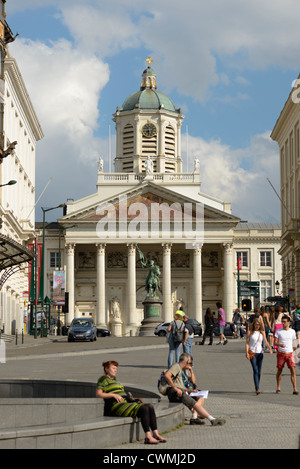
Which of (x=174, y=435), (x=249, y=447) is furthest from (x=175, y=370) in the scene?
(x=249, y=447)

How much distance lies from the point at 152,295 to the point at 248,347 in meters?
54.6

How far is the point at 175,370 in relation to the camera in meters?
17.9

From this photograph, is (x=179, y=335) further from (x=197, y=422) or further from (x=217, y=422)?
(x=217, y=422)

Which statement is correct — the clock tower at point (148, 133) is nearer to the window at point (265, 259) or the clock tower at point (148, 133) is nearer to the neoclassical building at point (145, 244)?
the neoclassical building at point (145, 244)

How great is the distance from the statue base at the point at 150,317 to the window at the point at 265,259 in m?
44.9

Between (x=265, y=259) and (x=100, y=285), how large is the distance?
25.1m

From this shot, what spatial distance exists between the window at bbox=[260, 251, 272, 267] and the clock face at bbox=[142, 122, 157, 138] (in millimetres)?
19978

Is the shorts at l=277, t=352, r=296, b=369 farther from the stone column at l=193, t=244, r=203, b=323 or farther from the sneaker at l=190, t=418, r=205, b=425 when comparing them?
the stone column at l=193, t=244, r=203, b=323

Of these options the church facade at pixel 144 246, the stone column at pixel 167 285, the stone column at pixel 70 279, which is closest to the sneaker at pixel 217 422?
the church facade at pixel 144 246

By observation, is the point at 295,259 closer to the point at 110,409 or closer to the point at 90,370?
the point at 90,370

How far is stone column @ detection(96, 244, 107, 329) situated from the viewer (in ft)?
342

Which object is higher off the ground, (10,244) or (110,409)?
(10,244)

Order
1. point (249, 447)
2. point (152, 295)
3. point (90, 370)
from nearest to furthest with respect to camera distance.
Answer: point (249, 447), point (90, 370), point (152, 295)

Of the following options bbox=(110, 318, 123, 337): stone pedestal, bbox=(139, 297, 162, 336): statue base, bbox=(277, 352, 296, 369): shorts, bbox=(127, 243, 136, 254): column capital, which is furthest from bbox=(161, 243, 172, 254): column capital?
bbox=(277, 352, 296, 369): shorts
